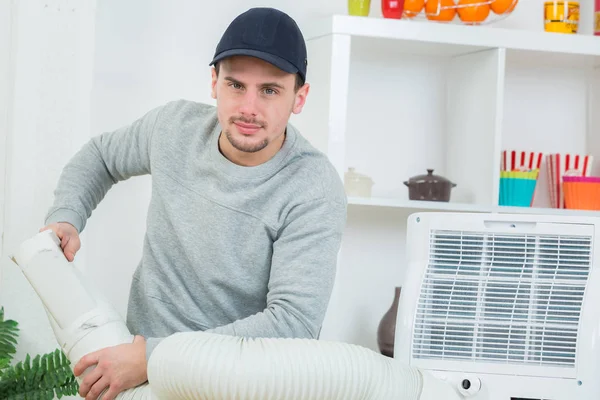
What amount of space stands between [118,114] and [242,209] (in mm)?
1489

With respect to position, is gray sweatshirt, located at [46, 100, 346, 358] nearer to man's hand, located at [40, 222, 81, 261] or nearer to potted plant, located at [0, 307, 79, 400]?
man's hand, located at [40, 222, 81, 261]

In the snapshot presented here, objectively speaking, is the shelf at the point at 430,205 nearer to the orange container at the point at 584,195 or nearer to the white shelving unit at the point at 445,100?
the white shelving unit at the point at 445,100

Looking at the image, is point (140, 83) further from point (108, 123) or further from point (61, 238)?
point (61, 238)

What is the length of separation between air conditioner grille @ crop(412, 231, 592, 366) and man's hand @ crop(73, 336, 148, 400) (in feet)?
2.40

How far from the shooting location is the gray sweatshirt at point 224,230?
5.24ft

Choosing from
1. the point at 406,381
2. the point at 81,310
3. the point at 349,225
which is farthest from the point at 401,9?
the point at 406,381

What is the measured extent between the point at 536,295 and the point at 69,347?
0.95 metres

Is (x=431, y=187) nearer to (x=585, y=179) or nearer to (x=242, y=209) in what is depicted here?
(x=585, y=179)

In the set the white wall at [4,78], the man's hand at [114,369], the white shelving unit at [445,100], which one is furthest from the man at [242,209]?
the white shelving unit at [445,100]

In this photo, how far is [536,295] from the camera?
1.83 metres

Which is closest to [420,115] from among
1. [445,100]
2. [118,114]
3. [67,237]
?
[445,100]

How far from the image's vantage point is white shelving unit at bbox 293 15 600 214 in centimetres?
296

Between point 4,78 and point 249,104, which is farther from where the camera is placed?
point 4,78

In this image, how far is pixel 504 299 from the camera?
1.84 m
